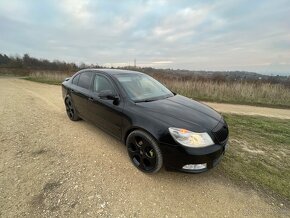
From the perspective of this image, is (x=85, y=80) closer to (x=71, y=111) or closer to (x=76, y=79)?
(x=76, y=79)

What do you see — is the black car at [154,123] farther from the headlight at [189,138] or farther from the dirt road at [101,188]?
the dirt road at [101,188]

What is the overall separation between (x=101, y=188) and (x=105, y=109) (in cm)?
157

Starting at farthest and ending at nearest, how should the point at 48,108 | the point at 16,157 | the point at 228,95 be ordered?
1. the point at 228,95
2. the point at 48,108
3. the point at 16,157

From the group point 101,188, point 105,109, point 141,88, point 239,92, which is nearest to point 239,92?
point 239,92

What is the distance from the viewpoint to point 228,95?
1160cm

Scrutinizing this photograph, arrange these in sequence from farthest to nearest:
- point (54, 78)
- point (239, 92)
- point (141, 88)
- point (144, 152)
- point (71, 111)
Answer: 1. point (54, 78)
2. point (239, 92)
3. point (71, 111)
4. point (141, 88)
5. point (144, 152)

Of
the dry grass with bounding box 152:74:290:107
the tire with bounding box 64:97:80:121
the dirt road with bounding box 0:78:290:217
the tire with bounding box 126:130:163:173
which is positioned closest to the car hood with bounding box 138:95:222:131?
the tire with bounding box 126:130:163:173

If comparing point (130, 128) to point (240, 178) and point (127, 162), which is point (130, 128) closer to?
point (127, 162)

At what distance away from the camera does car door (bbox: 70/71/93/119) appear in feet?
14.9

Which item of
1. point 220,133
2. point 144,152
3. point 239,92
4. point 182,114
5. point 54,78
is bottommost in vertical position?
point 54,78

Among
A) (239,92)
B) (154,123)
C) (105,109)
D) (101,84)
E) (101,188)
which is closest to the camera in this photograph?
(101,188)

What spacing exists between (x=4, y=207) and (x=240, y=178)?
134 inches

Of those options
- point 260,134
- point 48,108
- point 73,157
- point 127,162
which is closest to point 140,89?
point 127,162

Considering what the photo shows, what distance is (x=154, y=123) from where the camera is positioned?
2887 millimetres
